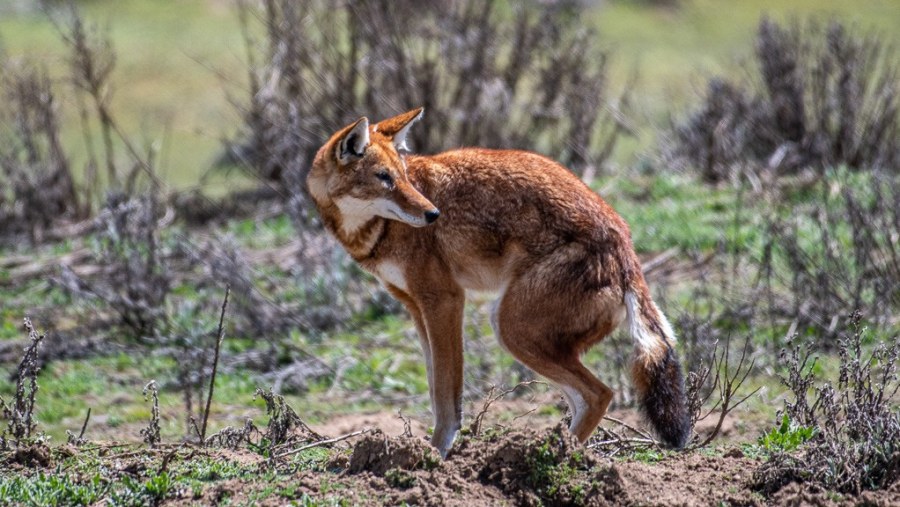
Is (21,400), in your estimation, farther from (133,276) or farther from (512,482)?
(133,276)

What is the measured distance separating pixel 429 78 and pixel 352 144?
6787 mm

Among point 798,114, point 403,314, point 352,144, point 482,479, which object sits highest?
point 352,144

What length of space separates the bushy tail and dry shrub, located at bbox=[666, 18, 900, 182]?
6884 mm

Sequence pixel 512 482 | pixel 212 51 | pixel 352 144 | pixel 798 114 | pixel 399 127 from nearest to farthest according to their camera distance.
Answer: pixel 512 482, pixel 352 144, pixel 399 127, pixel 798 114, pixel 212 51

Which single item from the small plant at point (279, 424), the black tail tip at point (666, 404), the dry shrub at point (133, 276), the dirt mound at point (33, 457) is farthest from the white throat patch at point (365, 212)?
the dry shrub at point (133, 276)

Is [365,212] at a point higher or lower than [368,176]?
lower

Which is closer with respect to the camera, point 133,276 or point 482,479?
point 482,479

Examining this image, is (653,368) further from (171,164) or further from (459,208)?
(171,164)

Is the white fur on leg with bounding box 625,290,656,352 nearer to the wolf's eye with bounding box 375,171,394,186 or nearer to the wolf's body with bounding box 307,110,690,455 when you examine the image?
the wolf's body with bounding box 307,110,690,455

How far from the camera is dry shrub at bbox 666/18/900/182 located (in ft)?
43.1

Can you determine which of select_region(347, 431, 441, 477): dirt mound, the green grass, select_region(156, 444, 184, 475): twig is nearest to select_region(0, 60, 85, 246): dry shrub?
the green grass

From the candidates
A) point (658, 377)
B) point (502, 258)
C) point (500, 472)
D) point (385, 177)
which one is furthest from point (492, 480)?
point (385, 177)

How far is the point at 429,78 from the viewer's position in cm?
1324

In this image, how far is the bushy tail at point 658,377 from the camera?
19.3 feet
